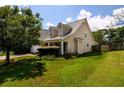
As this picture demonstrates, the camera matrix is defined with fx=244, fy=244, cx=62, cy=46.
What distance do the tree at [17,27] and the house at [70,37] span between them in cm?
524

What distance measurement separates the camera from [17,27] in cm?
1517

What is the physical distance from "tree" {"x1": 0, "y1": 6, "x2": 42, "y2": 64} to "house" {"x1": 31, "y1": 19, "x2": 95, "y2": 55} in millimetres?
5241

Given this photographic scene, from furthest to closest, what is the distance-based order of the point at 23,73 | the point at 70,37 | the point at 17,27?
the point at 70,37, the point at 17,27, the point at 23,73

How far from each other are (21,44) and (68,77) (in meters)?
5.53

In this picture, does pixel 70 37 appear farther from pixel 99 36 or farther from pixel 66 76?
pixel 99 36

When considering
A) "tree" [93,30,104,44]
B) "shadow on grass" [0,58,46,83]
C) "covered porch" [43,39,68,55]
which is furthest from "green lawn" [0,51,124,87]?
"tree" [93,30,104,44]

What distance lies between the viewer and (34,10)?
1658 centimetres

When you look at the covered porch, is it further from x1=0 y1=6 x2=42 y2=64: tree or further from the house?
x1=0 y1=6 x2=42 y2=64: tree

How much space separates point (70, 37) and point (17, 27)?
Answer: 8262 millimetres

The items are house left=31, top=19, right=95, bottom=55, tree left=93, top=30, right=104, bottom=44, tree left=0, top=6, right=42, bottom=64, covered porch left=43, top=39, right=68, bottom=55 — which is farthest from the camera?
tree left=93, top=30, right=104, bottom=44

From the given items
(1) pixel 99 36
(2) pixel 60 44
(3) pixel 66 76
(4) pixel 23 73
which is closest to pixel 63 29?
(2) pixel 60 44

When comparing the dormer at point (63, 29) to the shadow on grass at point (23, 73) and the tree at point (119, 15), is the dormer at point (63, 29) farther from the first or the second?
the shadow on grass at point (23, 73)

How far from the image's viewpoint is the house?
2228cm
